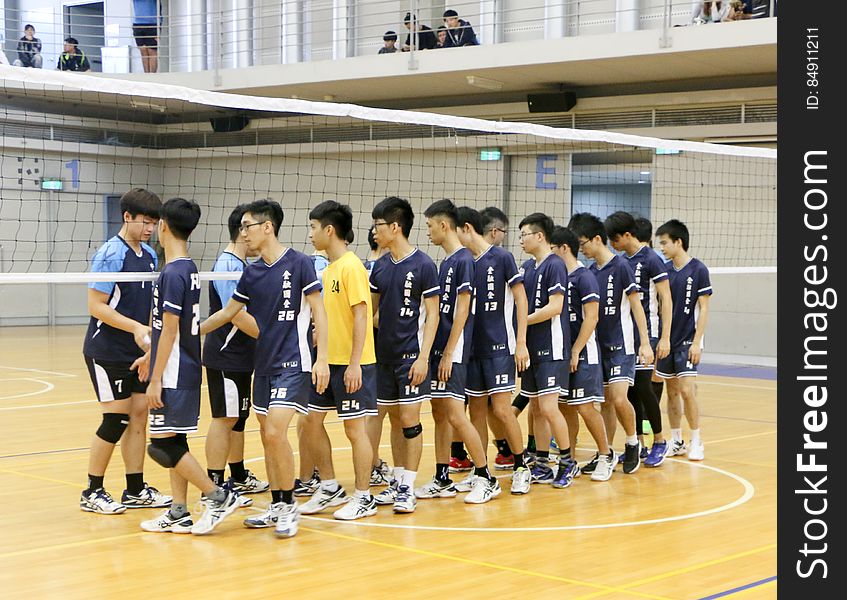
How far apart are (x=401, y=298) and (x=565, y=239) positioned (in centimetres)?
148

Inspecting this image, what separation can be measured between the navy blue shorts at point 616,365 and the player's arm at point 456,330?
154 centimetres

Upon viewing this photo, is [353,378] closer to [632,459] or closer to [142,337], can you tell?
[142,337]

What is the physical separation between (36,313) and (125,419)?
55.2ft

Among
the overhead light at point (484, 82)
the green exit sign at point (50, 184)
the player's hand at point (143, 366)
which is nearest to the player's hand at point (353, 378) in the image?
the player's hand at point (143, 366)

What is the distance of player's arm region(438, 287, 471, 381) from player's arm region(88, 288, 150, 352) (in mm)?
1705

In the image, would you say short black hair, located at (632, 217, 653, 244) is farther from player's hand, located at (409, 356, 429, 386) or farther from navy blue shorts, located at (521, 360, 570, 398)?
player's hand, located at (409, 356, 429, 386)

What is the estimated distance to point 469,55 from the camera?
50.3ft

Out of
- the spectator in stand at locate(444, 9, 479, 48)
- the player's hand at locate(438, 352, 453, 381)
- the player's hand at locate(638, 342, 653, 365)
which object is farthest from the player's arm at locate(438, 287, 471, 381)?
the spectator in stand at locate(444, 9, 479, 48)

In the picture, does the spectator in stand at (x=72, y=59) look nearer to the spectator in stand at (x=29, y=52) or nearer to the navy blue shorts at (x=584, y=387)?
the spectator in stand at (x=29, y=52)

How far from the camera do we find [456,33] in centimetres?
1642

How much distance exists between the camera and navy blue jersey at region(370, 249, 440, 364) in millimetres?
6332

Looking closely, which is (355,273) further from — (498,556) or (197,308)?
(498,556)

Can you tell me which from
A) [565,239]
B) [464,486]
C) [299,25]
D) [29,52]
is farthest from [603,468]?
[29,52]

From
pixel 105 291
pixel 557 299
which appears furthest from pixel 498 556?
pixel 105 291
